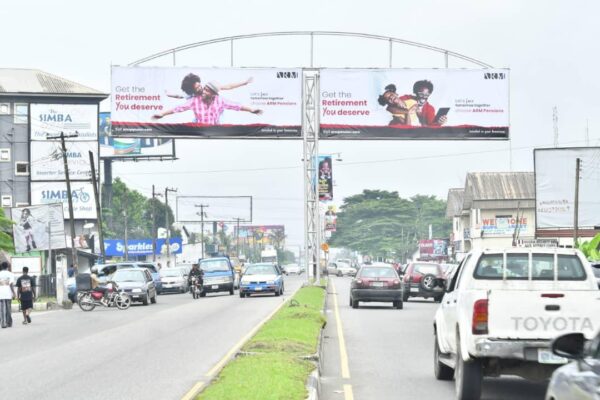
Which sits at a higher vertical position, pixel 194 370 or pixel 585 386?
pixel 585 386

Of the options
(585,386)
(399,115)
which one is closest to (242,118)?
(399,115)

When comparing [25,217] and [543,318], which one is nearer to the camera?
[543,318]

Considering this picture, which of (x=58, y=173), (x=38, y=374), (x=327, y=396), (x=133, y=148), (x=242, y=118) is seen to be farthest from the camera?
(x=133, y=148)

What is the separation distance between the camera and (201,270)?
53.9 metres

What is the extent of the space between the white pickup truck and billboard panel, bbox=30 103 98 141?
81220 millimetres

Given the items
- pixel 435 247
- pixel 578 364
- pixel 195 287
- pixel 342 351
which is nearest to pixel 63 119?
pixel 195 287

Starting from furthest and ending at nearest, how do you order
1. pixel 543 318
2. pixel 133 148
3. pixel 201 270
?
pixel 133 148 < pixel 201 270 < pixel 543 318

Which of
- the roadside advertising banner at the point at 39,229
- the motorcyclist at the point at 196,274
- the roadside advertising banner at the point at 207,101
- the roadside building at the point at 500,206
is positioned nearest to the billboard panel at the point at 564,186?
the roadside advertising banner at the point at 207,101

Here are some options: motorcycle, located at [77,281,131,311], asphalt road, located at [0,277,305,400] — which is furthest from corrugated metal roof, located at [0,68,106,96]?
asphalt road, located at [0,277,305,400]

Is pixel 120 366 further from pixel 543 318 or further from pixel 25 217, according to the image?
pixel 25 217

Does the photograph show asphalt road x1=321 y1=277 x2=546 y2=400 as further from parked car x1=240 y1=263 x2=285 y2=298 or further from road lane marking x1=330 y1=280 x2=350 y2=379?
parked car x1=240 y1=263 x2=285 y2=298

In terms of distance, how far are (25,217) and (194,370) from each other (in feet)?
138

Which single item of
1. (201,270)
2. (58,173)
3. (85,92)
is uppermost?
(85,92)

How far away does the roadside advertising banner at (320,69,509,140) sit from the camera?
48.8 metres
